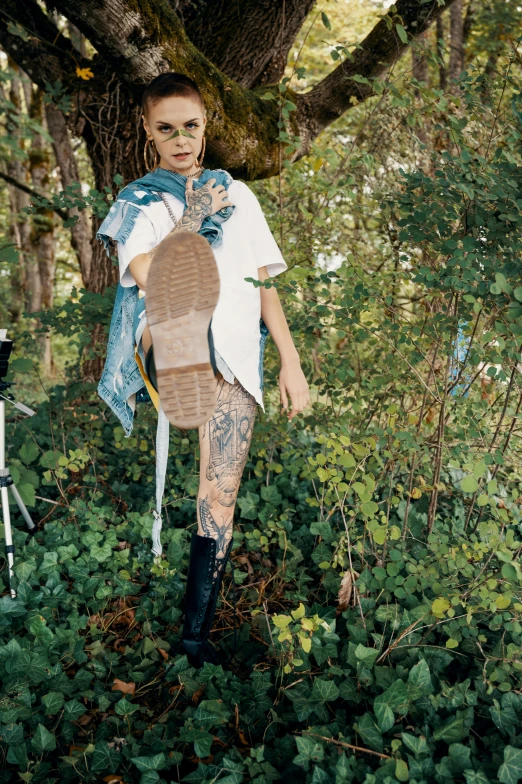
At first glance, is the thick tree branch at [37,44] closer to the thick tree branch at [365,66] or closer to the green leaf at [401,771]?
the thick tree branch at [365,66]

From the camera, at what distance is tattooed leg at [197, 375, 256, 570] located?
2.34m

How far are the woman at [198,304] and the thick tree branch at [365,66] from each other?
1.61 m

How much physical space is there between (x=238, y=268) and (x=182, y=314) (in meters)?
0.57

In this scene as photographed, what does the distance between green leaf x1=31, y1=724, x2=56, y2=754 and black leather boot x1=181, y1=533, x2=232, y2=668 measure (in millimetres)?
579

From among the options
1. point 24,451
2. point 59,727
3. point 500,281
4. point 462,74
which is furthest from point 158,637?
point 462,74

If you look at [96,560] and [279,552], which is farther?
[279,552]

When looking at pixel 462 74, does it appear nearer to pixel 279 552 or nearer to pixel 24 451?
pixel 279 552

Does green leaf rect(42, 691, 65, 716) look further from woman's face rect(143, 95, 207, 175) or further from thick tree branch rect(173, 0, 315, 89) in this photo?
thick tree branch rect(173, 0, 315, 89)

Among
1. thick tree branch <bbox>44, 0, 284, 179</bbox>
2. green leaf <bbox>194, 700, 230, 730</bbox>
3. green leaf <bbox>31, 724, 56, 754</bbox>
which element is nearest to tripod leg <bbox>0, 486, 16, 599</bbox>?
green leaf <bbox>31, 724, 56, 754</bbox>

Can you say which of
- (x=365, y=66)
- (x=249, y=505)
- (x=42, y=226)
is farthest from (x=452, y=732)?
(x=42, y=226)

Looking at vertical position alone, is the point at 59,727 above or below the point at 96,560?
below

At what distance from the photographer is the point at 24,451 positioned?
10.3 ft

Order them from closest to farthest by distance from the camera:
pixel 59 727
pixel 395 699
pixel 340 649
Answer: pixel 395 699, pixel 59 727, pixel 340 649

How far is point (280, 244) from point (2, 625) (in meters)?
2.34
